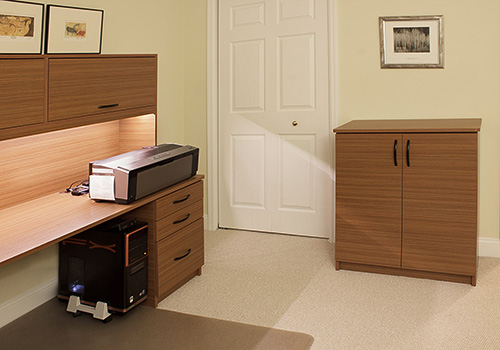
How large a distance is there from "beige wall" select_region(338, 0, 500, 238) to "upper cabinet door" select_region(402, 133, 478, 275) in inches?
27.1

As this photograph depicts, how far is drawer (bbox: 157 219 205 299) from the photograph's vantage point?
289 cm

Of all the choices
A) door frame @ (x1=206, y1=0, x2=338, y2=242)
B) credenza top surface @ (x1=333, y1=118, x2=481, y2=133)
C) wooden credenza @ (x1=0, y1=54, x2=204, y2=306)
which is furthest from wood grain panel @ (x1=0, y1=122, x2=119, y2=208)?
credenza top surface @ (x1=333, y1=118, x2=481, y2=133)

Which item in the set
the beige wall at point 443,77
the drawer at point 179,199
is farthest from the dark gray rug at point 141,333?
the beige wall at point 443,77

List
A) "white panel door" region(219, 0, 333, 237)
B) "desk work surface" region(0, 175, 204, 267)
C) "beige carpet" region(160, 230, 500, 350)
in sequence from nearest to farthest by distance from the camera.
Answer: "desk work surface" region(0, 175, 204, 267), "beige carpet" region(160, 230, 500, 350), "white panel door" region(219, 0, 333, 237)

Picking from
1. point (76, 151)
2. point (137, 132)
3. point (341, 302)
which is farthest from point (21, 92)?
point (341, 302)

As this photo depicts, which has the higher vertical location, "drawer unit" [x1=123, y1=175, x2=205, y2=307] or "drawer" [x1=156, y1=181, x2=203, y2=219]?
"drawer" [x1=156, y1=181, x2=203, y2=219]

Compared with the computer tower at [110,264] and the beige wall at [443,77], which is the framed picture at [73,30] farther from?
the beige wall at [443,77]

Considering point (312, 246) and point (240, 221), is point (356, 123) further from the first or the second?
point (240, 221)

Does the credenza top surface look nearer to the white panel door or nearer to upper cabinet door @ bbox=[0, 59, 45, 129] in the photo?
the white panel door

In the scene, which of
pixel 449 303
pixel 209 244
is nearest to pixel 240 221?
pixel 209 244

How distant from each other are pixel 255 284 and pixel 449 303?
1.16 meters

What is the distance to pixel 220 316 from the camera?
9.09 ft

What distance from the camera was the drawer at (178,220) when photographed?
2.86 m

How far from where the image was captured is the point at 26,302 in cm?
279
